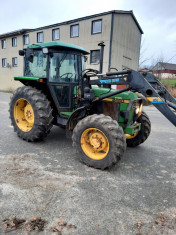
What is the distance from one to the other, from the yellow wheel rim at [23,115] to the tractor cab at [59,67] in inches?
29.7

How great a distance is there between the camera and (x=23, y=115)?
191 inches

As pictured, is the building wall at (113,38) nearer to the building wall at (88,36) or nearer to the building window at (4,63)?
the building wall at (88,36)

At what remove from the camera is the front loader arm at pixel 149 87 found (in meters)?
3.07

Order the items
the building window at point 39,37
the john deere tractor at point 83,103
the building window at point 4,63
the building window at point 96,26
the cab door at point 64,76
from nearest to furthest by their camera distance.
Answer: the john deere tractor at point 83,103 → the cab door at point 64,76 → the building window at point 96,26 → the building window at point 39,37 → the building window at point 4,63

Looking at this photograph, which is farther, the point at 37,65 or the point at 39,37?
the point at 39,37

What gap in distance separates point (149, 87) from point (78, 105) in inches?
61.5

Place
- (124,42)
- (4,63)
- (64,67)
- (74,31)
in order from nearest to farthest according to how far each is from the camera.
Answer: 1. (64,67)
2. (124,42)
3. (74,31)
4. (4,63)

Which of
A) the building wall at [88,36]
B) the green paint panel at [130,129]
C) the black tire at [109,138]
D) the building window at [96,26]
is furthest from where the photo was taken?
the building window at [96,26]

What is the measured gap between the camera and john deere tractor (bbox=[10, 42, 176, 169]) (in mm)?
3164

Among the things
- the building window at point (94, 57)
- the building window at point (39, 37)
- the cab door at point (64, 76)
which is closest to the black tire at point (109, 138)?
the cab door at point (64, 76)

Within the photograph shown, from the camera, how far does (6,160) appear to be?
3.44 metres

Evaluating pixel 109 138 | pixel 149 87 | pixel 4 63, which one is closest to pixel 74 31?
pixel 4 63

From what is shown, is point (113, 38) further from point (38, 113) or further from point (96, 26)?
point (38, 113)

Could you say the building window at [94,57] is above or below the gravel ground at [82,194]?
above
